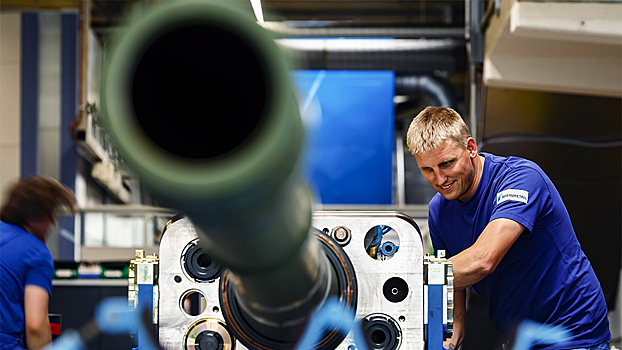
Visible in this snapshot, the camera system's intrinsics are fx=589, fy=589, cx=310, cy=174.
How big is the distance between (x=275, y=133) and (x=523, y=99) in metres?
3.70

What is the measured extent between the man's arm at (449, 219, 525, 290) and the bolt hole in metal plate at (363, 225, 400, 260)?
0.58 feet

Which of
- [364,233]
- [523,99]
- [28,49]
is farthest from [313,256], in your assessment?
[28,49]

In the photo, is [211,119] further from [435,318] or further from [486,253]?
[486,253]

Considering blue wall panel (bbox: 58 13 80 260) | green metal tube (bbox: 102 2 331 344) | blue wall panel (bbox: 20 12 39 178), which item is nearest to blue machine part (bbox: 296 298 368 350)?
green metal tube (bbox: 102 2 331 344)

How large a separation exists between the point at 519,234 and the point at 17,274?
1.57 m

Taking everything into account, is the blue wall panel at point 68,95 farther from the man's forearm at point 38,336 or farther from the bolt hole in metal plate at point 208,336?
the bolt hole in metal plate at point 208,336

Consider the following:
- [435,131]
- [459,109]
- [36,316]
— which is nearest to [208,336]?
[435,131]

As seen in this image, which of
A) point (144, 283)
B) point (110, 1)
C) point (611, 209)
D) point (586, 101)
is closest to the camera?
point (144, 283)

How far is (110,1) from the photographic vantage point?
21.2ft

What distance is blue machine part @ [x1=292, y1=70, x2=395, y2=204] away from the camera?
4270 mm

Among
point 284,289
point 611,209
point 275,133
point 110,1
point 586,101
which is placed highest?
point 110,1

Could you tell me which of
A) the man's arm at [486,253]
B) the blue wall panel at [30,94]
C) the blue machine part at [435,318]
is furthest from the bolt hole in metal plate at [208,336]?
the blue wall panel at [30,94]

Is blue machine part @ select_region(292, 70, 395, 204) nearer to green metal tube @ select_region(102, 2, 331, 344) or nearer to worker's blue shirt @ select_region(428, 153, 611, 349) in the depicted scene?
worker's blue shirt @ select_region(428, 153, 611, 349)

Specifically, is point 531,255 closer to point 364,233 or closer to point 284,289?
point 364,233
